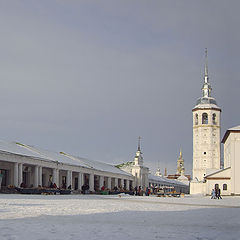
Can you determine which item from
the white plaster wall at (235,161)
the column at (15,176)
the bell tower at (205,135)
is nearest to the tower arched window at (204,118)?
the bell tower at (205,135)

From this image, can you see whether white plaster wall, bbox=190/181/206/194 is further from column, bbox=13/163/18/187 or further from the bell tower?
column, bbox=13/163/18/187

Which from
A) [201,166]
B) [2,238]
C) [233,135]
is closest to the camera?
[2,238]

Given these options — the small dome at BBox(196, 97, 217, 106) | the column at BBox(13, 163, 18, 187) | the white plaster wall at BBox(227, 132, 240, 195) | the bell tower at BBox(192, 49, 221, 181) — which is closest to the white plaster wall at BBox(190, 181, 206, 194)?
the bell tower at BBox(192, 49, 221, 181)

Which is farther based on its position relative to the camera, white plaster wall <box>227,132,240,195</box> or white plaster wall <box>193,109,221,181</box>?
white plaster wall <box>193,109,221,181</box>

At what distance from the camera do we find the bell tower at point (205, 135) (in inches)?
4073

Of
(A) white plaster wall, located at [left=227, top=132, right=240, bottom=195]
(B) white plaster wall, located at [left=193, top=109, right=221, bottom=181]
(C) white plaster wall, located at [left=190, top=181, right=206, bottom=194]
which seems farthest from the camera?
(B) white plaster wall, located at [left=193, top=109, right=221, bottom=181]

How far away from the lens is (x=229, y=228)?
1161cm

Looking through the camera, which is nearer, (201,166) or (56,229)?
(56,229)

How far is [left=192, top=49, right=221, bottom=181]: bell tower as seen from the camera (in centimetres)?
10344

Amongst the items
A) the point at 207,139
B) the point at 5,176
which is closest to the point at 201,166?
the point at 207,139

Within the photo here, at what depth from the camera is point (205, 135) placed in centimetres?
10481

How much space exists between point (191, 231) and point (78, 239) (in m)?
2.97

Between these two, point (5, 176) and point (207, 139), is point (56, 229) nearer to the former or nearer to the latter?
point (5, 176)

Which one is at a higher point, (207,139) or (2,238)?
(207,139)
